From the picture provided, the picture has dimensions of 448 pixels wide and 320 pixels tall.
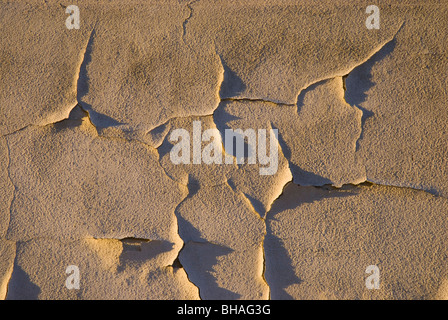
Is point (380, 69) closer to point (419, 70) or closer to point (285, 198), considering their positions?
point (419, 70)

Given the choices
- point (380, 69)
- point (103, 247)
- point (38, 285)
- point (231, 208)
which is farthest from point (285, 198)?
point (38, 285)

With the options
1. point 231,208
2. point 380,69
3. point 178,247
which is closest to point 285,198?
point 231,208

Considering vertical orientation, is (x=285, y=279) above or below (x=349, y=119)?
below

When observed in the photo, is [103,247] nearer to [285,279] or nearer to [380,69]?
[285,279]

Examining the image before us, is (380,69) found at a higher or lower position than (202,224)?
higher
